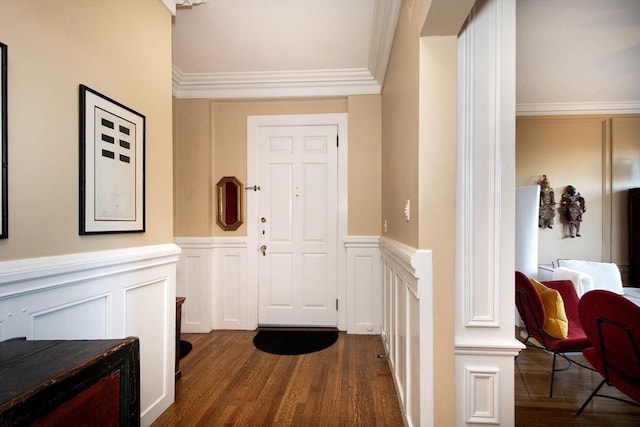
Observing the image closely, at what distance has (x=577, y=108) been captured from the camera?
3.88 m

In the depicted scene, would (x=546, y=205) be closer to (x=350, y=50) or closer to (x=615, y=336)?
(x=615, y=336)

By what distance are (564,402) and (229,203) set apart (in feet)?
10.9

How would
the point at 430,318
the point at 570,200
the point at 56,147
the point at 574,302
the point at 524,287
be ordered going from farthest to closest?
the point at 570,200, the point at 574,302, the point at 524,287, the point at 430,318, the point at 56,147

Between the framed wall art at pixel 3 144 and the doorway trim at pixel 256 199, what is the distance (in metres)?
2.36

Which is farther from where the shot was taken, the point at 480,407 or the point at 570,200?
the point at 570,200

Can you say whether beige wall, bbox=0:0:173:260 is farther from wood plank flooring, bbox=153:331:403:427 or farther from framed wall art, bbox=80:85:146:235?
wood plank flooring, bbox=153:331:403:427

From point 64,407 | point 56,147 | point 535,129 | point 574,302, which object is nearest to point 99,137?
point 56,147

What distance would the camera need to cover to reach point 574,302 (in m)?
2.54

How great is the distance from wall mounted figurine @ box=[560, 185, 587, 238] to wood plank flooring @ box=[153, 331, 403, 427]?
296 centimetres

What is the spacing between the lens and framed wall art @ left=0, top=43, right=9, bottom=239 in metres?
1.04

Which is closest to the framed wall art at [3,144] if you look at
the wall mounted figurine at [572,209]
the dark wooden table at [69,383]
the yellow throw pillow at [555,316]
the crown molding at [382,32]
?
the dark wooden table at [69,383]

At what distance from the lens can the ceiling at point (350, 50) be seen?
2.19m

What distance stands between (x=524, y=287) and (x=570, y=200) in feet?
7.75

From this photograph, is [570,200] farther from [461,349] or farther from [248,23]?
[248,23]
